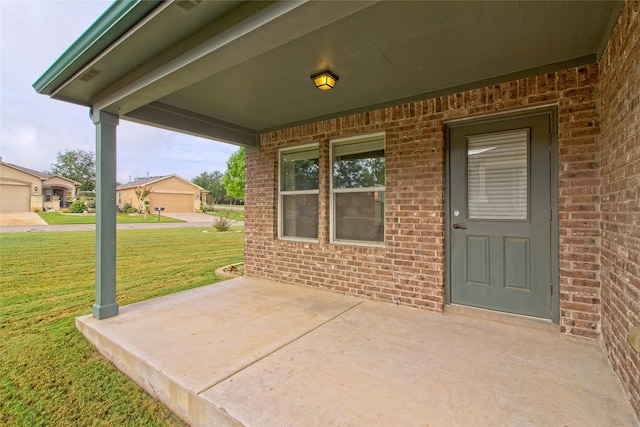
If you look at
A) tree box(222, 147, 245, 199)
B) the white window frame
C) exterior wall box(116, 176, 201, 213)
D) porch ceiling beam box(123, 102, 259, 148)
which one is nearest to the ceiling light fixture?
the white window frame

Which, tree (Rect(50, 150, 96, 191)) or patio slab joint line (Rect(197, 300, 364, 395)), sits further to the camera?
tree (Rect(50, 150, 96, 191))

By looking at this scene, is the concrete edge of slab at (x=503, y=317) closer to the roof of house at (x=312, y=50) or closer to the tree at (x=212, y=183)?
the roof of house at (x=312, y=50)

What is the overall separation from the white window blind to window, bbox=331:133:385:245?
1071 millimetres

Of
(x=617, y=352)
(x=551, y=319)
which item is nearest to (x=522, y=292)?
(x=551, y=319)

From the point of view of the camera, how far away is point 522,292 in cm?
293

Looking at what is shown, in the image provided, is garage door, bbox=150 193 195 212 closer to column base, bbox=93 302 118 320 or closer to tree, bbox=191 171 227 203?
tree, bbox=191 171 227 203

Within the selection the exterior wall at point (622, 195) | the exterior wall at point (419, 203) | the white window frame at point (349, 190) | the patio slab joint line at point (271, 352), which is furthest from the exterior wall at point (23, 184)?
the exterior wall at point (622, 195)

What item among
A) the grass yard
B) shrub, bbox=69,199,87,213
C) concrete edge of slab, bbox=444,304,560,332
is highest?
shrub, bbox=69,199,87,213

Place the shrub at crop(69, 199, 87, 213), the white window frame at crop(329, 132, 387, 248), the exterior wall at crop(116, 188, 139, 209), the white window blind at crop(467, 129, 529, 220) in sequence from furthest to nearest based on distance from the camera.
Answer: the exterior wall at crop(116, 188, 139, 209), the shrub at crop(69, 199, 87, 213), the white window frame at crop(329, 132, 387, 248), the white window blind at crop(467, 129, 529, 220)

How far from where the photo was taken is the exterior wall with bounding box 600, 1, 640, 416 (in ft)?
5.40

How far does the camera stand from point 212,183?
51938mm

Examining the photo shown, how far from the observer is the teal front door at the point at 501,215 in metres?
2.84

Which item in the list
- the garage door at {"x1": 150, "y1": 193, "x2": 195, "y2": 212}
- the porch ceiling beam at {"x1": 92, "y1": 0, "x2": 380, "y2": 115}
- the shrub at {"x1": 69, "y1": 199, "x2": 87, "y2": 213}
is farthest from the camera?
the garage door at {"x1": 150, "y1": 193, "x2": 195, "y2": 212}

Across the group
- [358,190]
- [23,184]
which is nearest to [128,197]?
[23,184]
